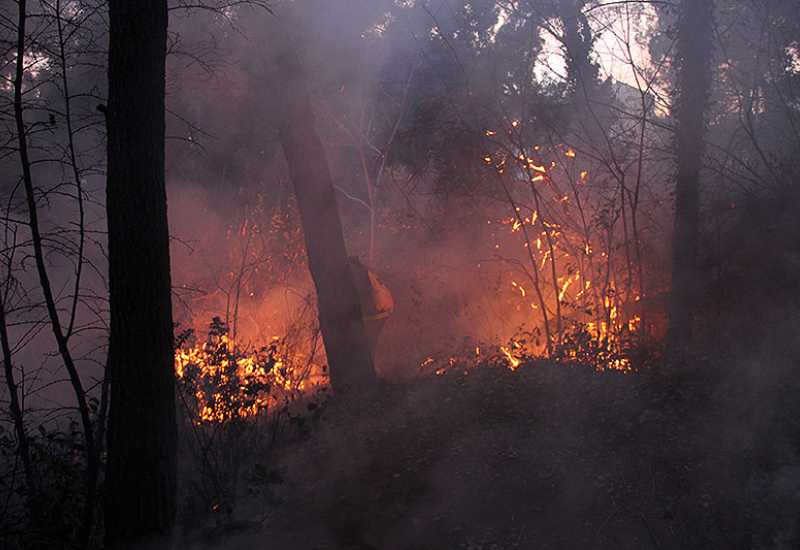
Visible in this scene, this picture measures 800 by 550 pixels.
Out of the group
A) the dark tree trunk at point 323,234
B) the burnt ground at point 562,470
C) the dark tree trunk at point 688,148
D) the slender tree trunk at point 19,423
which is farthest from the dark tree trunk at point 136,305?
the dark tree trunk at point 688,148

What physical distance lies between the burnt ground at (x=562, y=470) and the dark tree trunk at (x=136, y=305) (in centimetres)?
99

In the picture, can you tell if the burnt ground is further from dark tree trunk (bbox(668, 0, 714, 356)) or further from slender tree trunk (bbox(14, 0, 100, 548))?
dark tree trunk (bbox(668, 0, 714, 356))

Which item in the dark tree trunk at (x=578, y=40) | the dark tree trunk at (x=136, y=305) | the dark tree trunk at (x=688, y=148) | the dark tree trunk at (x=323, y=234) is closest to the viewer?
the dark tree trunk at (x=136, y=305)

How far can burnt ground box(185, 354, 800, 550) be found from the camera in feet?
13.4

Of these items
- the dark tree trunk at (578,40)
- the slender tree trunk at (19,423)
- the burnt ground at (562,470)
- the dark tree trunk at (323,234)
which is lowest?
the burnt ground at (562,470)

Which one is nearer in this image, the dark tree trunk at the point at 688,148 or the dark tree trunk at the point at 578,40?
the dark tree trunk at the point at 688,148

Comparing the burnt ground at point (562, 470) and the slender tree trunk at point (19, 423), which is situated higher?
the slender tree trunk at point (19, 423)

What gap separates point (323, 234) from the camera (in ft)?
24.6

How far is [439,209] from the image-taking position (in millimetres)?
12750

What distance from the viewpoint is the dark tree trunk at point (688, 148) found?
671 centimetres

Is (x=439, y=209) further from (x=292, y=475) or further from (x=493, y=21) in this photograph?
(x=292, y=475)

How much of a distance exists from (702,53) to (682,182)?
128cm

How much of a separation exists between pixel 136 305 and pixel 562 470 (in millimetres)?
2976

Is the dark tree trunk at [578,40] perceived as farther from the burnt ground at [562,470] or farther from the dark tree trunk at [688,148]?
the burnt ground at [562,470]
